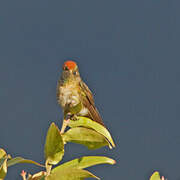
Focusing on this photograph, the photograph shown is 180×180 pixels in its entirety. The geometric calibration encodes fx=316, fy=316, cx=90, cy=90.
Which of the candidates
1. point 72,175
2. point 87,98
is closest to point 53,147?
point 72,175

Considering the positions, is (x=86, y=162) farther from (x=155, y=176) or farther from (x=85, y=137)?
(x=155, y=176)

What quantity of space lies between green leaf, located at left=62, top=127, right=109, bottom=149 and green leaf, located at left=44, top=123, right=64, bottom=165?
71 millimetres

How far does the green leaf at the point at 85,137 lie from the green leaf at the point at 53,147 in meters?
0.07

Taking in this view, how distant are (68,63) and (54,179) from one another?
102 cm

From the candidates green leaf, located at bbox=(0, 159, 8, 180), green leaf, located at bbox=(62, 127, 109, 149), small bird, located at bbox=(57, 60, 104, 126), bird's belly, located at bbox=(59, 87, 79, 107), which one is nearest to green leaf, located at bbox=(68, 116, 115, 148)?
green leaf, located at bbox=(62, 127, 109, 149)

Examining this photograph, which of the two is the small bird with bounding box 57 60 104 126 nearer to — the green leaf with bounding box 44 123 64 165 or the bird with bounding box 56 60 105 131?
the bird with bounding box 56 60 105 131

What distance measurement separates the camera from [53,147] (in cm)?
93

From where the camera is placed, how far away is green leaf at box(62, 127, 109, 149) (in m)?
0.97

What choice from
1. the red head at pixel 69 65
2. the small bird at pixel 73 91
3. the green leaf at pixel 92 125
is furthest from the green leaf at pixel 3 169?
the small bird at pixel 73 91

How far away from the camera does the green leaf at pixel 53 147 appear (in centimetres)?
91

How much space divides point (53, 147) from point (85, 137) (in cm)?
11

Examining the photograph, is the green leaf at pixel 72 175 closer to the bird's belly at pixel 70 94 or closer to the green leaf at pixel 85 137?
the green leaf at pixel 85 137

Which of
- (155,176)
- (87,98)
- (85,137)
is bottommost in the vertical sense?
(155,176)

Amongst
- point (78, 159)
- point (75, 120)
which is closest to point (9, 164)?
point (78, 159)
